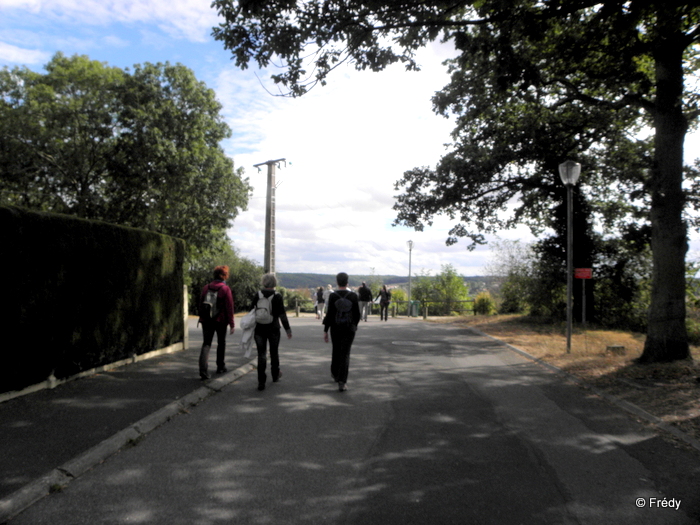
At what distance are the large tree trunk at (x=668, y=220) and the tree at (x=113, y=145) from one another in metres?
19.5

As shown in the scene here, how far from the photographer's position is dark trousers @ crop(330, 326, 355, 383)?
800 centimetres

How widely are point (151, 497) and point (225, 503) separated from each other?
575mm

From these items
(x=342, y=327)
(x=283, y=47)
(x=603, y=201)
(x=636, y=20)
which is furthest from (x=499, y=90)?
(x=603, y=201)

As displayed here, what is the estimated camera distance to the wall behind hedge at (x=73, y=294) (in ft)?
20.6

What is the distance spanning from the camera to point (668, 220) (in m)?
10.2

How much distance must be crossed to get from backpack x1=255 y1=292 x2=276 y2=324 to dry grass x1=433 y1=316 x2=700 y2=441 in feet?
17.1

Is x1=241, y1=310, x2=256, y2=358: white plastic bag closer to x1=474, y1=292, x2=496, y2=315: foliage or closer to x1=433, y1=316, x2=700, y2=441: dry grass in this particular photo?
x1=433, y1=316, x2=700, y2=441: dry grass

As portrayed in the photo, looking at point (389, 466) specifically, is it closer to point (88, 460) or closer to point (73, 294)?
point (88, 460)

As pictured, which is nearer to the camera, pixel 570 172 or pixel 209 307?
pixel 209 307

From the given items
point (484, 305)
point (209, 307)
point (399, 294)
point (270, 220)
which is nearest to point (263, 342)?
point (209, 307)

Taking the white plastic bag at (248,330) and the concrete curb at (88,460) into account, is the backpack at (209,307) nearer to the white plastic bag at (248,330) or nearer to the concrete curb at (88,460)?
the white plastic bag at (248,330)

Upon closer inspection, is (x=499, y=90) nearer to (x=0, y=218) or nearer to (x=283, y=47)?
(x=283, y=47)

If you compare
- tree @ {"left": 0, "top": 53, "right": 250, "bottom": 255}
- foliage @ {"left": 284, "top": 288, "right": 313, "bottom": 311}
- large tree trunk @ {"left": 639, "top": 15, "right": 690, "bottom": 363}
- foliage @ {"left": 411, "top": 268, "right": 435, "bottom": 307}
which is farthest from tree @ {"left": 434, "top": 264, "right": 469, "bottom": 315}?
large tree trunk @ {"left": 639, "top": 15, "right": 690, "bottom": 363}

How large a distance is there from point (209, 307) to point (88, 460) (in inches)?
155
